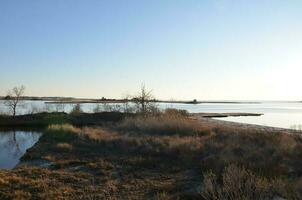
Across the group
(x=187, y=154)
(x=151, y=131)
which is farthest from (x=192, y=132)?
(x=187, y=154)

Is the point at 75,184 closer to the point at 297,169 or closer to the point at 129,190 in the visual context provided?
the point at 129,190

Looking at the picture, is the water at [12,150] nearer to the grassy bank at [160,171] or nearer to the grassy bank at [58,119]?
the grassy bank at [160,171]

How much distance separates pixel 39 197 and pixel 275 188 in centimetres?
653

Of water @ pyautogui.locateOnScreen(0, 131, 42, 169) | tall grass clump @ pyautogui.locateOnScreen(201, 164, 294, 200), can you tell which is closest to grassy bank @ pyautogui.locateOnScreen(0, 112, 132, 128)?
water @ pyautogui.locateOnScreen(0, 131, 42, 169)

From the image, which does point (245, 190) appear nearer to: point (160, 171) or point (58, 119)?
point (160, 171)

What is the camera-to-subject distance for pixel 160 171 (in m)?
16.8

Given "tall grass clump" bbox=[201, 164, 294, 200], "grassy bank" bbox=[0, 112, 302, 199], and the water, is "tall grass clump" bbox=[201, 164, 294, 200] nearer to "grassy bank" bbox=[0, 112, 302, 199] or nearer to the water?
"grassy bank" bbox=[0, 112, 302, 199]

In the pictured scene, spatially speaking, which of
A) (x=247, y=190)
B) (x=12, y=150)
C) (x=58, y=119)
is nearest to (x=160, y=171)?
(x=247, y=190)

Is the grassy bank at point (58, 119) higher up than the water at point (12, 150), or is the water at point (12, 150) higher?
the grassy bank at point (58, 119)

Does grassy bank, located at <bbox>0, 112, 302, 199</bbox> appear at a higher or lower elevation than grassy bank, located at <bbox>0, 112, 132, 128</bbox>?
lower

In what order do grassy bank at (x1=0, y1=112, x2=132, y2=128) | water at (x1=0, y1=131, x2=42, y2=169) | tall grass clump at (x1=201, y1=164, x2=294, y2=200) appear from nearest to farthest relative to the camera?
tall grass clump at (x1=201, y1=164, x2=294, y2=200)
water at (x1=0, y1=131, x2=42, y2=169)
grassy bank at (x1=0, y1=112, x2=132, y2=128)

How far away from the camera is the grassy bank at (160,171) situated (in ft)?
37.0

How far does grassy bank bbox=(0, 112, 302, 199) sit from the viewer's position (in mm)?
11265

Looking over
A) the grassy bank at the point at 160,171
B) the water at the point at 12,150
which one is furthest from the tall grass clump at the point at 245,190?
the water at the point at 12,150
